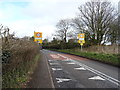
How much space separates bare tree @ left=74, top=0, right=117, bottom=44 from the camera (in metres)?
29.9

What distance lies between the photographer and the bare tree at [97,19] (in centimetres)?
2992

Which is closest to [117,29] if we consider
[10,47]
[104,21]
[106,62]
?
[104,21]

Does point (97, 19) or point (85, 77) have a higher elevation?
point (97, 19)

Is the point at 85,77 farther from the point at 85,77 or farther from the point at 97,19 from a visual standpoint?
the point at 97,19

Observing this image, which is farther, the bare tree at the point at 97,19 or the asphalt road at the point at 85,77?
the bare tree at the point at 97,19

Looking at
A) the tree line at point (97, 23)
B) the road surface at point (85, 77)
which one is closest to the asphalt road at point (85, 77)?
the road surface at point (85, 77)

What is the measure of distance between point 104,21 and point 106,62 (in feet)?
69.8

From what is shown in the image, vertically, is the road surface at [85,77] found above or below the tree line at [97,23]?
below

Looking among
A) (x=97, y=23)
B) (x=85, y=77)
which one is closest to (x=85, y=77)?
(x=85, y=77)

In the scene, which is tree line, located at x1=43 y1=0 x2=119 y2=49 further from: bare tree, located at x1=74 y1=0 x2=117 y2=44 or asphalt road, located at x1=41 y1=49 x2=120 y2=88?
asphalt road, located at x1=41 y1=49 x2=120 y2=88

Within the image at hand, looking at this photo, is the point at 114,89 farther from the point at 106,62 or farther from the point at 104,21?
the point at 104,21

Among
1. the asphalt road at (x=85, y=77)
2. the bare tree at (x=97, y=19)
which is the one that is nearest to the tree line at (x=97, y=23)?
the bare tree at (x=97, y=19)

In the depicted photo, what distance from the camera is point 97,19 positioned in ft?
99.8

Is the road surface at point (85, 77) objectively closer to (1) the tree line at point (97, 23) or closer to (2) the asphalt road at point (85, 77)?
(2) the asphalt road at point (85, 77)
